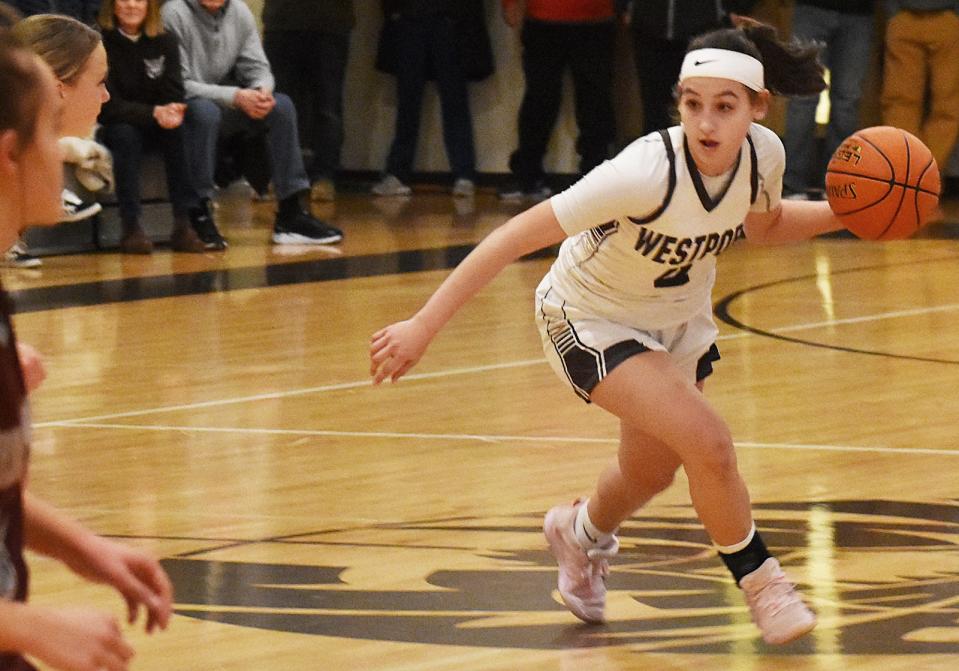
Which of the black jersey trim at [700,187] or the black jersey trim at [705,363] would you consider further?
the black jersey trim at [705,363]

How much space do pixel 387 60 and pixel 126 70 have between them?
466 centimetres

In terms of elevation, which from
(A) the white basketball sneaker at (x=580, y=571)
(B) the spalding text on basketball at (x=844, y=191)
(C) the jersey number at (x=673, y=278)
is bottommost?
(A) the white basketball sneaker at (x=580, y=571)

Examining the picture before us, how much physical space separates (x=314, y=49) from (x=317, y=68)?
0.48 feet

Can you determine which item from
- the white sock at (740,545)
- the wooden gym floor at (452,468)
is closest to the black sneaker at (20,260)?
the wooden gym floor at (452,468)

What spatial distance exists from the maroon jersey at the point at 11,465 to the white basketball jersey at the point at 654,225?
181 centimetres

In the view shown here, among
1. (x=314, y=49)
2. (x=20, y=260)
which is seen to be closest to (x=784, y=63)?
(x=20, y=260)

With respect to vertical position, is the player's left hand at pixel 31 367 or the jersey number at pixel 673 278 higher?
the player's left hand at pixel 31 367

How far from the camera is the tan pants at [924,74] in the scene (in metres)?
12.0

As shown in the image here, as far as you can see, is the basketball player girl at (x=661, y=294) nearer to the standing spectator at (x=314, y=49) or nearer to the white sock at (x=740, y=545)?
the white sock at (x=740, y=545)

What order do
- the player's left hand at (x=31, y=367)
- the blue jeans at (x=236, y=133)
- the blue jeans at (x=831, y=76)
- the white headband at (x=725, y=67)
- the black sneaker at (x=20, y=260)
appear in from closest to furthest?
the player's left hand at (x=31, y=367) → the white headband at (x=725, y=67) → the black sneaker at (x=20, y=260) → the blue jeans at (x=236, y=133) → the blue jeans at (x=831, y=76)

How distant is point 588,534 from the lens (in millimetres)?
3934

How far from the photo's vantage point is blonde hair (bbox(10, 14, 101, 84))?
12.4 ft

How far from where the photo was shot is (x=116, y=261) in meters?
9.88

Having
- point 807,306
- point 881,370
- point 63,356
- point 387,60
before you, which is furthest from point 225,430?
point 387,60
